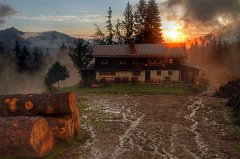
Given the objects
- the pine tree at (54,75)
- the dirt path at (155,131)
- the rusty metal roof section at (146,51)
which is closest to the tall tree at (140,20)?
the rusty metal roof section at (146,51)

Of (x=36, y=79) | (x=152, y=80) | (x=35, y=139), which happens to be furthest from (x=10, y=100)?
(x=36, y=79)

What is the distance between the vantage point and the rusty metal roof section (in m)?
55.0

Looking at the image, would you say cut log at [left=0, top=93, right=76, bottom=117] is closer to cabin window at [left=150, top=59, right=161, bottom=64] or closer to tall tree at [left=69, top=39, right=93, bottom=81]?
cabin window at [left=150, top=59, right=161, bottom=64]

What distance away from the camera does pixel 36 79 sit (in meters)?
95.6

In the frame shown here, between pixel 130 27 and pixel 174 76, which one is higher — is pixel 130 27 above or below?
above

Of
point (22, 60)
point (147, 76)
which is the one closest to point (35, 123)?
point (147, 76)

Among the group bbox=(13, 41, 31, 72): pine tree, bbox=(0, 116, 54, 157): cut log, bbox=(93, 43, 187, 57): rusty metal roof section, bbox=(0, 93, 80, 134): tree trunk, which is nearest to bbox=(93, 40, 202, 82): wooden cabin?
bbox=(93, 43, 187, 57): rusty metal roof section

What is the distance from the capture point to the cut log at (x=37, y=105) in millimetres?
17984

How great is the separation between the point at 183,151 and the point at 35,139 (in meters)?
6.63

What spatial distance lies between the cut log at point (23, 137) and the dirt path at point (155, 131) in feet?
4.56

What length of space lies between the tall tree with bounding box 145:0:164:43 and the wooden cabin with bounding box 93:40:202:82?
2344 centimetres

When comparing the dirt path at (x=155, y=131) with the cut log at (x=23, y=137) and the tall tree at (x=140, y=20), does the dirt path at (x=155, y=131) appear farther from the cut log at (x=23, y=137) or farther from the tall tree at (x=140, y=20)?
the tall tree at (x=140, y=20)

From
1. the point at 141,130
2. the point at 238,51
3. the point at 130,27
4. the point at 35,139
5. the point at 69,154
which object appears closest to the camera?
the point at 35,139

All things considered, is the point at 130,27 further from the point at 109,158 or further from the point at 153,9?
the point at 109,158
